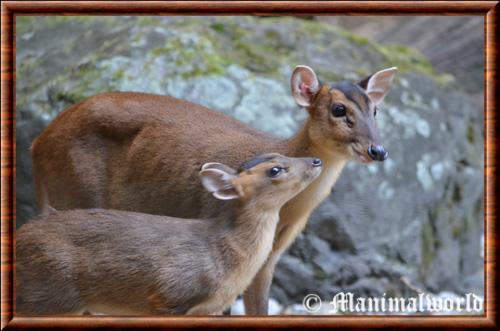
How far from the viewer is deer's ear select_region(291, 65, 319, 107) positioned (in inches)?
224

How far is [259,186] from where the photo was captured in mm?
5508

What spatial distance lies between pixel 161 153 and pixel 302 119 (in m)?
2.26

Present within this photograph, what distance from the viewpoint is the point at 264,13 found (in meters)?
5.48

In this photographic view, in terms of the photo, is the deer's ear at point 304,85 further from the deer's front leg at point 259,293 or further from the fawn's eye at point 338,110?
the deer's front leg at point 259,293

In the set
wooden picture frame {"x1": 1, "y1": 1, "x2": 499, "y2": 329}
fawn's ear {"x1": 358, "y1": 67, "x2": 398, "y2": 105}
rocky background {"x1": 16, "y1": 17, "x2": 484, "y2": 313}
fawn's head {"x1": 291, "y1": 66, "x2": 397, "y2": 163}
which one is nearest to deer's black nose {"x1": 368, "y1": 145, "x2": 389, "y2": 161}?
fawn's head {"x1": 291, "y1": 66, "x2": 397, "y2": 163}

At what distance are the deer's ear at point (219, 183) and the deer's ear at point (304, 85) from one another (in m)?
0.71

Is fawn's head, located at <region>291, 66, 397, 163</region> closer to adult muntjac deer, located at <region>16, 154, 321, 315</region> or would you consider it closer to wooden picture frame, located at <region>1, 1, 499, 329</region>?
adult muntjac deer, located at <region>16, 154, 321, 315</region>

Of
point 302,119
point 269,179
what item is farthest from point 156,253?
point 302,119

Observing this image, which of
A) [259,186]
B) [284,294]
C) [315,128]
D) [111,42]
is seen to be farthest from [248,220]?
[111,42]

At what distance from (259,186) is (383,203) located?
10.1ft

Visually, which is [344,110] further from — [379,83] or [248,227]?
[248,227]

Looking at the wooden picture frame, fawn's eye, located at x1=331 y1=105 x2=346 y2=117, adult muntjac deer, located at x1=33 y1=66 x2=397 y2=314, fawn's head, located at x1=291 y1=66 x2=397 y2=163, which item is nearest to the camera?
the wooden picture frame

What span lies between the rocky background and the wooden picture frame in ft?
6.16

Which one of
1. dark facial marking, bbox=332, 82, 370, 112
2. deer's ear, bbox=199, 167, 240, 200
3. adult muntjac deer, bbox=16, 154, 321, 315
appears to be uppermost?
dark facial marking, bbox=332, 82, 370, 112
